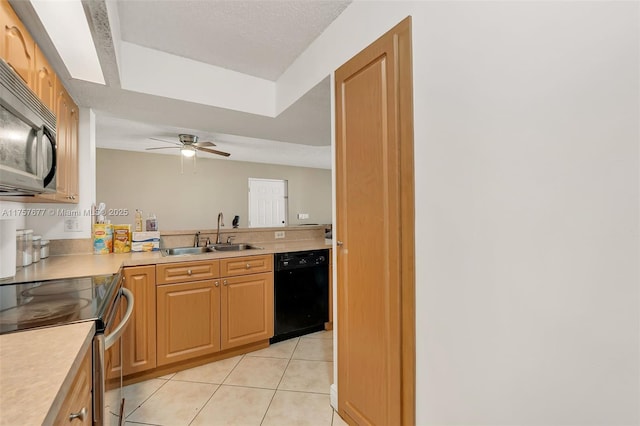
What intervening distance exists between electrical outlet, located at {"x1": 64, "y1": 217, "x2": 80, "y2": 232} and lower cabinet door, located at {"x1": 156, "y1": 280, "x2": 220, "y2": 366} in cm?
90

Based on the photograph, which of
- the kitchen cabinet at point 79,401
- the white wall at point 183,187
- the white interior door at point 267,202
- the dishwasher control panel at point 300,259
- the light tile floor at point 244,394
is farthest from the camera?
the white interior door at point 267,202

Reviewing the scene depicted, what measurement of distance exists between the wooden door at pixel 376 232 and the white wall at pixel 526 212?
0.23 ft

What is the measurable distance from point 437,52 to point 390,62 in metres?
0.24

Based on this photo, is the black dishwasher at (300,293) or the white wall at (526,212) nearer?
the white wall at (526,212)

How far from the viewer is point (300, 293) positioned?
2.71 metres

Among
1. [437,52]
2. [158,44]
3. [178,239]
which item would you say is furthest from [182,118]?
[437,52]

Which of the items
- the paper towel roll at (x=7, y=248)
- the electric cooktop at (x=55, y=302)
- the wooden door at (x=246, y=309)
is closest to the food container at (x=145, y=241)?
the wooden door at (x=246, y=309)

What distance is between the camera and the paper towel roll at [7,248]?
1.49 metres

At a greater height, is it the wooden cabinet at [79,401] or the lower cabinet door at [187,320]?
the wooden cabinet at [79,401]

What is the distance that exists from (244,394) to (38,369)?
4.99 feet

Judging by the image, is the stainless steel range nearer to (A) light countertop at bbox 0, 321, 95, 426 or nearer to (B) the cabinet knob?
(A) light countertop at bbox 0, 321, 95, 426

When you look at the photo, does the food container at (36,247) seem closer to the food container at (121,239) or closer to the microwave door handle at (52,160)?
the food container at (121,239)

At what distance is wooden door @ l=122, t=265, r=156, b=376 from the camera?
1.97 meters

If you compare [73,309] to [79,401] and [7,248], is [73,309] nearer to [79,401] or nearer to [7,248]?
[79,401]
